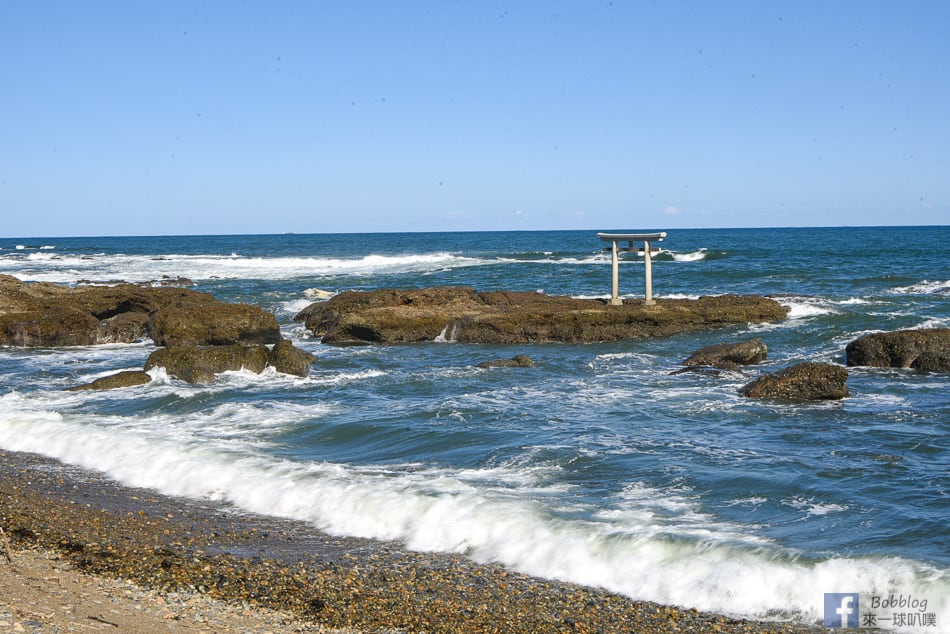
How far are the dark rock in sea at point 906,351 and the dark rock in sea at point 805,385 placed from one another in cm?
305

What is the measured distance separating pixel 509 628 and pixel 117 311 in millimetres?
21332

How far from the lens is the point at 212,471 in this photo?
967 cm

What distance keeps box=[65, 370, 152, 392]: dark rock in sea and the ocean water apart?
219mm

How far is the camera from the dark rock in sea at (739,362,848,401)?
1330cm

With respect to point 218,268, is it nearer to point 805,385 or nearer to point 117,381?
point 117,381

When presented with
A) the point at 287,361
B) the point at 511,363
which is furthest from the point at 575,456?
the point at 287,361

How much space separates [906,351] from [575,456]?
346 inches

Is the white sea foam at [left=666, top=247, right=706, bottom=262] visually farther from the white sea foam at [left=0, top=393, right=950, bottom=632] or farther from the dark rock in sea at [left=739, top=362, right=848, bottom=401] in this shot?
the white sea foam at [left=0, top=393, right=950, bottom=632]

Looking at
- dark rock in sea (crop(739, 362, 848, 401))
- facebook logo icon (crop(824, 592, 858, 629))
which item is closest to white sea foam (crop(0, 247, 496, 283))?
dark rock in sea (crop(739, 362, 848, 401))

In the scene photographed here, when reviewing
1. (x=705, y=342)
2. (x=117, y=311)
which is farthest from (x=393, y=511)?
(x=117, y=311)

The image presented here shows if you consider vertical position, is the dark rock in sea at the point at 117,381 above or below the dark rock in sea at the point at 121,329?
below

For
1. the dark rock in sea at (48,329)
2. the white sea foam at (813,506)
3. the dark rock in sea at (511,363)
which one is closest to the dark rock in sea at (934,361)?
the dark rock in sea at (511,363)

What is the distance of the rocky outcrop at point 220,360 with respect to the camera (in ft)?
51.6

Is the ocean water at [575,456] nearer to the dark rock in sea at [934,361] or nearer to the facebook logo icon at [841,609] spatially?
the facebook logo icon at [841,609]
